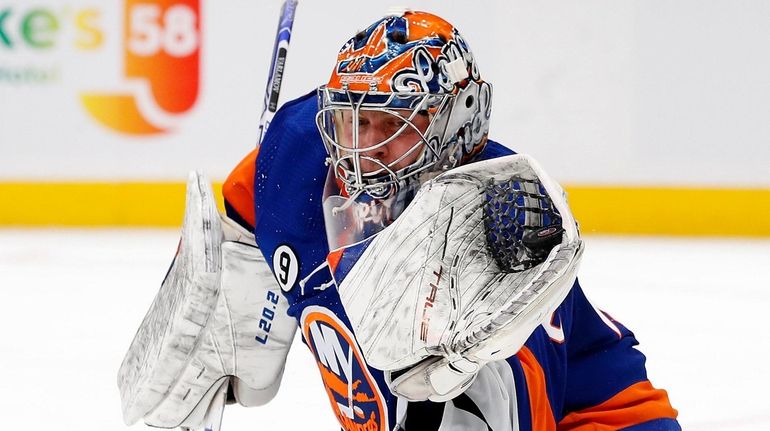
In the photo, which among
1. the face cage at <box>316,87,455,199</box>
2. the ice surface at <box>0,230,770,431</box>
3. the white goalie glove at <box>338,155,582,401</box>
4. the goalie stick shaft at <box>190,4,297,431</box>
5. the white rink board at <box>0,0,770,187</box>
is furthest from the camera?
the white rink board at <box>0,0,770,187</box>

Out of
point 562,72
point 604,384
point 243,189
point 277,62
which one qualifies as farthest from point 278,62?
point 562,72

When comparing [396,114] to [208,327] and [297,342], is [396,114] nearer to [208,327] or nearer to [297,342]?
[208,327]

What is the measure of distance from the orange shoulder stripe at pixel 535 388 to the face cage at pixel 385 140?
291mm

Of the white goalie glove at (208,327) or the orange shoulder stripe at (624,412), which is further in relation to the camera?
the white goalie glove at (208,327)

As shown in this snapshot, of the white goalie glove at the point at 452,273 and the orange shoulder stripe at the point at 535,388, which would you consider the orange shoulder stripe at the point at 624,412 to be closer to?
the orange shoulder stripe at the point at 535,388

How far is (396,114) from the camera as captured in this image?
1.59m

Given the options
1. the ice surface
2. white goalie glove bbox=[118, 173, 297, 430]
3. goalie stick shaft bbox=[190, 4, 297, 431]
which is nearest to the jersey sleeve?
white goalie glove bbox=[118, 173, 297, 430]

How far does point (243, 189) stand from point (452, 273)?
71cm

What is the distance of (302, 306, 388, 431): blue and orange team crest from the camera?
1.78 meters

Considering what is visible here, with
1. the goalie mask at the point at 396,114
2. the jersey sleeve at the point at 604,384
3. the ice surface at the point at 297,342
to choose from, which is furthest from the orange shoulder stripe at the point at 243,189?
the ice surface at the point at 297,342

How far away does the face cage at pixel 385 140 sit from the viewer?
1.60 metres

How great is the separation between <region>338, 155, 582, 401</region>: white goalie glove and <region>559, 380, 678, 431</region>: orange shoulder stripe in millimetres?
356

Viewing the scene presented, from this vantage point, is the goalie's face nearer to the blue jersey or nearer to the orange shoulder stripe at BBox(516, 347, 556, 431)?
the blue jersey

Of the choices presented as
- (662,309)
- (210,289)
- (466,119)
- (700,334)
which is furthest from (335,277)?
(662,309)
